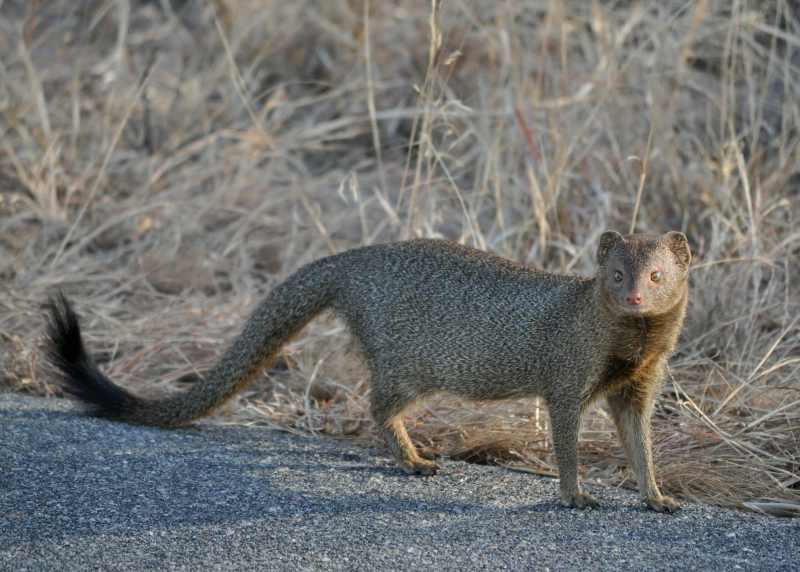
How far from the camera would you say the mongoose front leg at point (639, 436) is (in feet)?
9.08

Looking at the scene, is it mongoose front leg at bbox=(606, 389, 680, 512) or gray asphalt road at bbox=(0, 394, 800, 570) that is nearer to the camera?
gray asphalt road at bbox=(0, 394, 800, 570)

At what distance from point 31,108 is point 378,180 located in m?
1.61

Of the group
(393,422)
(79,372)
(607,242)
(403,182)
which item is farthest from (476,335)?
(79,372)

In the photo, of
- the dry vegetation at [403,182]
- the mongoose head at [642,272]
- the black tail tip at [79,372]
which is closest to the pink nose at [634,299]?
the mongoose head at [642,272]

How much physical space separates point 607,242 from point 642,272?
6.1 inches

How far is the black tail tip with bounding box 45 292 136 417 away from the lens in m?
3.16

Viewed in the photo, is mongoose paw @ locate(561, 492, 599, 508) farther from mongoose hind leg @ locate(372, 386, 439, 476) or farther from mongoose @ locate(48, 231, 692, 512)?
mongoose hind leg @ locate(372, 386, 439, 476)

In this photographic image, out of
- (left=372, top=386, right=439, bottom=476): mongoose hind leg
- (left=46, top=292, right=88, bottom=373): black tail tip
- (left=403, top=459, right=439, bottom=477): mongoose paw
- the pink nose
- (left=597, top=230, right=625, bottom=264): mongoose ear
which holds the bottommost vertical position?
(left=403, top=459, right=439, bottom=477): mongoose paw

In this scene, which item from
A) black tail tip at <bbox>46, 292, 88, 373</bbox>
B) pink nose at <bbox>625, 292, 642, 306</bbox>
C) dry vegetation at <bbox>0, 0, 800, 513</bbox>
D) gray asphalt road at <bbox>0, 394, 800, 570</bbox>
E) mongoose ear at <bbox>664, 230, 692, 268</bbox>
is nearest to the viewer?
gray asphalt road at <bbox>0, 394, 800, 570</bbox>

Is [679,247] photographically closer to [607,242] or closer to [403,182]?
[607,242]

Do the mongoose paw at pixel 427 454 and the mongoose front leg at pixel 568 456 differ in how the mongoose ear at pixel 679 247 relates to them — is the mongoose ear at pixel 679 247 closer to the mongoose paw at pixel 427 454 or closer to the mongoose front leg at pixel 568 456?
the mongoose front leg at pixel 568 456

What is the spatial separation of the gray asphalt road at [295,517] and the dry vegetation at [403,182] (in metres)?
0.31

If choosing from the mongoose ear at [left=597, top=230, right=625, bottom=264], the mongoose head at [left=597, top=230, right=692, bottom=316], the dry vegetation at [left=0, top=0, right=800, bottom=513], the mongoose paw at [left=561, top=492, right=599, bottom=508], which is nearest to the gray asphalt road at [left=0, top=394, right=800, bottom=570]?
the mongoose paw at [left=561, top=492, right=599, bottom=508]

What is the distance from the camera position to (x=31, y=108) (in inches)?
205
